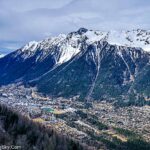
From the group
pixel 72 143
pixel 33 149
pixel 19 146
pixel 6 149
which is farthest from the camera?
pixel 72 143

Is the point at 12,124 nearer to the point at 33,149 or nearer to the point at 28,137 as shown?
the point at 28,137

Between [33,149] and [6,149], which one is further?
[33,149]

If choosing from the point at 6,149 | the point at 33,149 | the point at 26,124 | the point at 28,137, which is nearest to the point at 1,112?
the point at 26,124

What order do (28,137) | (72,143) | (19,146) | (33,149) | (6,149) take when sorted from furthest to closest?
(72,143) < (28,137) < (33,149) < (19,146) < (6,149)

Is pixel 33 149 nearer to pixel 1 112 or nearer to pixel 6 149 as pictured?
pixel 6 149

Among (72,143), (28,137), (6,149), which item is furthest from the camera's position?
(72,143)

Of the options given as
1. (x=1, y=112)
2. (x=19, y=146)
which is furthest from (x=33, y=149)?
(x=1, y=112)

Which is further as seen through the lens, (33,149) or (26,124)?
(26,124)

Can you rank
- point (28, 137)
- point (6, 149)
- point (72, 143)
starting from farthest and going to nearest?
Answer: point (72, 143) → point (28, 137) → point (6, 149)

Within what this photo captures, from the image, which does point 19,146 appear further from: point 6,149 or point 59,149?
point 59,149
